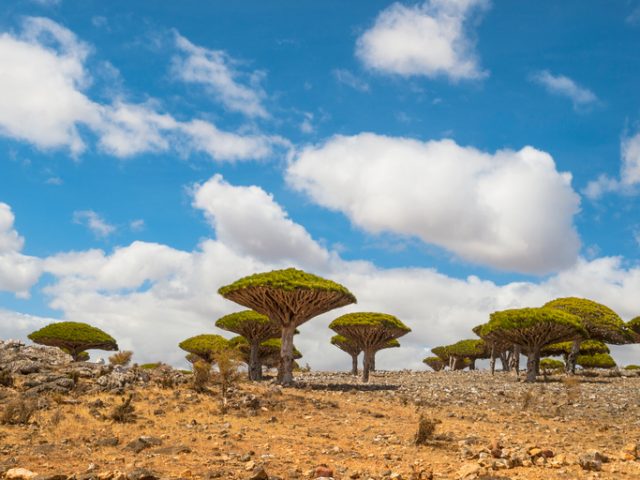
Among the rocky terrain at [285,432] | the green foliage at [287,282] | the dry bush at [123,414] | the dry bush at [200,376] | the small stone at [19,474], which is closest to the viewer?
the small stone at [19,474]

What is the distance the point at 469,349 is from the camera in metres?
69.2

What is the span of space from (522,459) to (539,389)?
18976 millimetres

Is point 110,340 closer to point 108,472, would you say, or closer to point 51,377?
point 51,377

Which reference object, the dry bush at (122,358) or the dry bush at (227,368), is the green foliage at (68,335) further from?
the dry bush at (227,368)

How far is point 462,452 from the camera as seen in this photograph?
11703 mm

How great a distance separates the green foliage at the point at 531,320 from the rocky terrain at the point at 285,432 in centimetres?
906

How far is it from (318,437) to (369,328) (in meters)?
25.0

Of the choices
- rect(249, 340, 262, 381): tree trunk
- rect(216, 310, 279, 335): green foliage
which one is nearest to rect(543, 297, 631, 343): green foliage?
rect(216, 310, 279, 335): green foliage

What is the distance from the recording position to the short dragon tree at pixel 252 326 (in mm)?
38531

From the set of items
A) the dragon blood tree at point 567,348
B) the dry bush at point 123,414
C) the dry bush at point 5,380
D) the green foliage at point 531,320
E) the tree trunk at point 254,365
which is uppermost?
the green foliage at point 531,320

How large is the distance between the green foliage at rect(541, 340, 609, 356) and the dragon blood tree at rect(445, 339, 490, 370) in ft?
53.1

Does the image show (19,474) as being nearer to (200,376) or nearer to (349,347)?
(200,376)

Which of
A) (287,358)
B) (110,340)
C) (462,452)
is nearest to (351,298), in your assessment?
(287,358)

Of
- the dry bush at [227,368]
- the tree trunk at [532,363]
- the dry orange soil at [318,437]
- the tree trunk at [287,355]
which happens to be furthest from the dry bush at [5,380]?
the tree trunk at [532,363]
